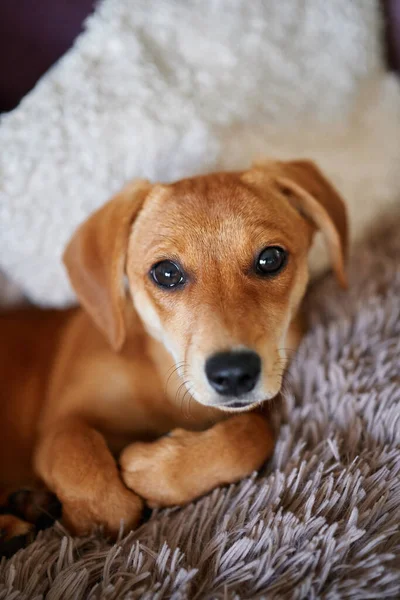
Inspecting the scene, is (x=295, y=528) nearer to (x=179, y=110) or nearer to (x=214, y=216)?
(x=214, y=216)

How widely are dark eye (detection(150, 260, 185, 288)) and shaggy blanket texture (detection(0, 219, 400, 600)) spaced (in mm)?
406

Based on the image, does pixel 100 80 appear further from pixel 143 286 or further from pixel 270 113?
pixel 143 286

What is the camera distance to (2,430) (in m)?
1.59

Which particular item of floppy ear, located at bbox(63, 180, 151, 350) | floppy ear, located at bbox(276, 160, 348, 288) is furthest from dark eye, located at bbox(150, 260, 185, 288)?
floppy ear, located at bbox(276, 160, 348, 288)

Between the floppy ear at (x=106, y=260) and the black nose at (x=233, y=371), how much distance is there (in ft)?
1.42

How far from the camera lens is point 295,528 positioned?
3.40 ft

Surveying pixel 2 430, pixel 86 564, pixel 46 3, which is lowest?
pixel 2 430

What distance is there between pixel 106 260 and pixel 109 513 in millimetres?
637

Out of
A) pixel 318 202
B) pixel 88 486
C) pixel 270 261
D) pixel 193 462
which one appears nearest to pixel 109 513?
pixel 88 486

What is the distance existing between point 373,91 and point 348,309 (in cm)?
98

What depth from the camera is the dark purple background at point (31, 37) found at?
1.67 m

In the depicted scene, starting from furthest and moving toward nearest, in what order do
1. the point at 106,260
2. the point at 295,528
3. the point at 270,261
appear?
the point at 106,260 → the point at 270,261 → the point at 295,528

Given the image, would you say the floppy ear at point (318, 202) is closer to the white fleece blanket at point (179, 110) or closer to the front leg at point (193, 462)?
the white fleece blanket at point (179, 110)

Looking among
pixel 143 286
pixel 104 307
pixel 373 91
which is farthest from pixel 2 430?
pixel 373 91
